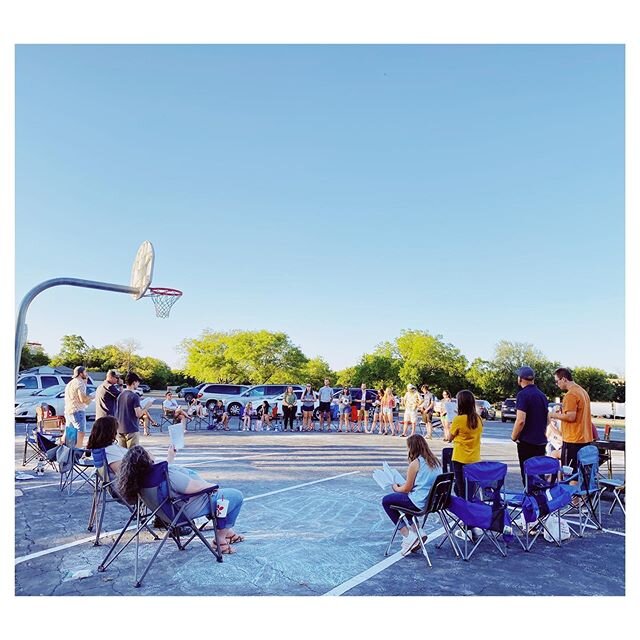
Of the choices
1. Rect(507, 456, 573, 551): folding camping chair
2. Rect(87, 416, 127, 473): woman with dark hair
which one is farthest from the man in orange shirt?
Rect(87, 416, 127, 473): woman with dark hair

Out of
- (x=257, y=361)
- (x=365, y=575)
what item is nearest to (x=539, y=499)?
(x=365, y=575)

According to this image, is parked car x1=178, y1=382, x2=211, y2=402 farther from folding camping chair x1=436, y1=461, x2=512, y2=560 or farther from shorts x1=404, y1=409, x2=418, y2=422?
folding camping chair x1=436, y1=461, x2=512, y2=560

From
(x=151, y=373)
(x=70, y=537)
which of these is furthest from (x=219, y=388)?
(x=151, y=373)

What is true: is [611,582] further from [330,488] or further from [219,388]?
[219,388]

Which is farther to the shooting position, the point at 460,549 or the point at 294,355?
the point at 294,355

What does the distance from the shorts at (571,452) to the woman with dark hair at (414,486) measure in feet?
6.94

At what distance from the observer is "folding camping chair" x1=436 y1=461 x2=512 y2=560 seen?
186 inches

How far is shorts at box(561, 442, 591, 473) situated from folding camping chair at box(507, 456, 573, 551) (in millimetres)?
653

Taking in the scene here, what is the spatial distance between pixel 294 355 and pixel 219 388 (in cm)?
2902

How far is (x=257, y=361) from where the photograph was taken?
56.4 m

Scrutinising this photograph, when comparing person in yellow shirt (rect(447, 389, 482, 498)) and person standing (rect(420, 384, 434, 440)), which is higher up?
person in yellow shirt (rect(447, 389, 482, 498))

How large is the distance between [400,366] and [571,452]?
4965 centimetres

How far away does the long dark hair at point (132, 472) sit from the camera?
427 centimetres
